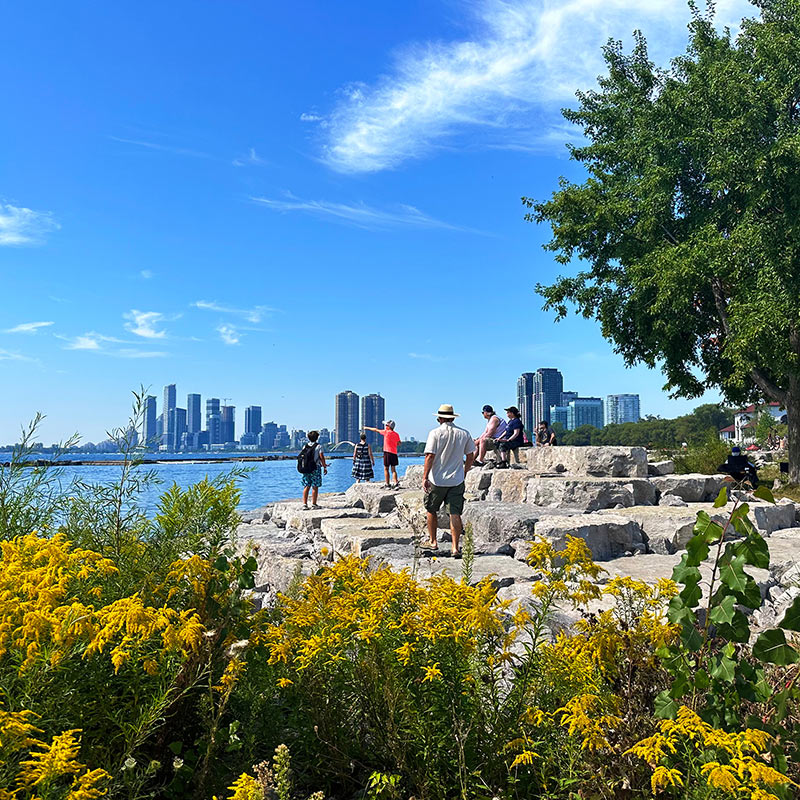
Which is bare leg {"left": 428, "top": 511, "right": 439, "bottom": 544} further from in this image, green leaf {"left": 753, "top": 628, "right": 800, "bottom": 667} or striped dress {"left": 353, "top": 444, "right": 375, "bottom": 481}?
striped dress {"left": 353, "top": 444, "right": 375, "bottom": 481}

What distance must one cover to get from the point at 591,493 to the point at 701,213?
445 inches

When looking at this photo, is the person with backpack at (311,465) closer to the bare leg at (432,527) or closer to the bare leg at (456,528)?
the bare leg at (432,527)

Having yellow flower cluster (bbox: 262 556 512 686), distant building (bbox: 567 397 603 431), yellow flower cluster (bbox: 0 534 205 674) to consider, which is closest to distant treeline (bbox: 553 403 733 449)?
distant building (bbox: 567 397 603 431)

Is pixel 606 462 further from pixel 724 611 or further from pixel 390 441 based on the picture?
pixel 724 611

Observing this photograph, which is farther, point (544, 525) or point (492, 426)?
point (492, 426)

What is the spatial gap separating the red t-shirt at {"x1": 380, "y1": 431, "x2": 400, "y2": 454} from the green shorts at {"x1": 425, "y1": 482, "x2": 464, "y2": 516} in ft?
23.7

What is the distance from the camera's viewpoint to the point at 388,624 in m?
2.49

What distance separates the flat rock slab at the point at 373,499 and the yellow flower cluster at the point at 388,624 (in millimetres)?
8870

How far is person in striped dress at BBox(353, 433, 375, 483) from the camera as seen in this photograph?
15891mm

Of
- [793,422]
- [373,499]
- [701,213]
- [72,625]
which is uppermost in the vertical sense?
[701,213]

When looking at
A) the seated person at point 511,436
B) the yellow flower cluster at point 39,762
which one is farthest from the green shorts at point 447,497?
the seated person at point 511,436

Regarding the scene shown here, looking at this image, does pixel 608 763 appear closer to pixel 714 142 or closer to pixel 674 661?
pixel 674 661

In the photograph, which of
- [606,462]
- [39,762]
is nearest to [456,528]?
[606,462]

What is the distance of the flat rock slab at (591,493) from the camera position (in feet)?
32.9
